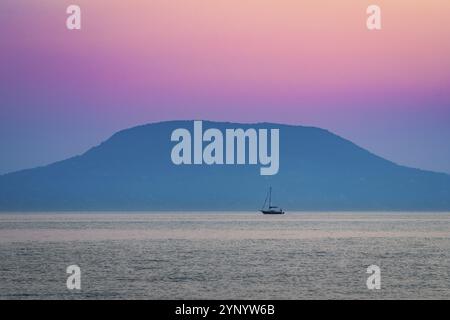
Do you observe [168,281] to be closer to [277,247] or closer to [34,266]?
[34,266]

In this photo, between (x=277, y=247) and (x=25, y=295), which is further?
(x=277, y=247)

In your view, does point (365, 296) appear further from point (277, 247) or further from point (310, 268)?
point (277, 247)

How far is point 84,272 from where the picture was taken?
193 ft

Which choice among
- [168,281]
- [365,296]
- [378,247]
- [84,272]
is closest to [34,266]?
[84,272]

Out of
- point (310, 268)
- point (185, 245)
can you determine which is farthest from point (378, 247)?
point (310, 268)

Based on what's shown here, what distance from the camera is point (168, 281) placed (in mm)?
52281
